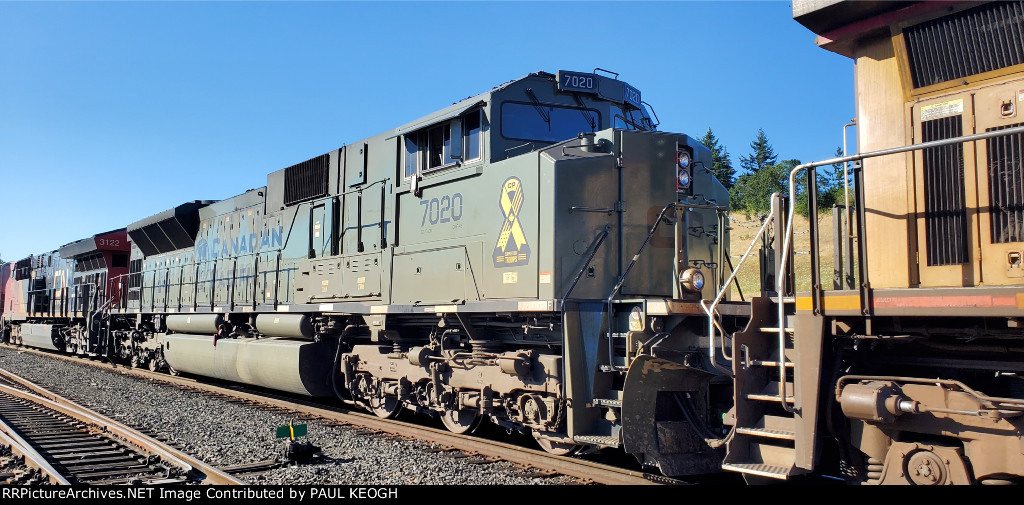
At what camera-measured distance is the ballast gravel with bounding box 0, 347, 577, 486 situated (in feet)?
19.8

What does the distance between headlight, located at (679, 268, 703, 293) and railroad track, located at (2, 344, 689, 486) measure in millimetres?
1592

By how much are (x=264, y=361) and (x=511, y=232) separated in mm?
5757

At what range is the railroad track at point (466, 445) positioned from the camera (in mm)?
5922

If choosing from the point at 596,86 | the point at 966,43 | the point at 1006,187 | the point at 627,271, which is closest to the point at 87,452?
the point at 627,271

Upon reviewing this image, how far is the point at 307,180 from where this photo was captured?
11.2 m

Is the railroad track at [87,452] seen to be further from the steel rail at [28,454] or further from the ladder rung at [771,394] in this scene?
the ladder rung at [771,394]

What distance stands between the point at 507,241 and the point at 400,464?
2304mm

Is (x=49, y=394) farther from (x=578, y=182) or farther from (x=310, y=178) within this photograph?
(x=578, y=182)

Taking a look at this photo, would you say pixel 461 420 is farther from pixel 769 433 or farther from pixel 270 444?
pixel 769 433

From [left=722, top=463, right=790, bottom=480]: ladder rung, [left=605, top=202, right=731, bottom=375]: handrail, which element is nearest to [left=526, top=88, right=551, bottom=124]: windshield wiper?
[left=605, top=202, right=731, bottom=375]: handrail

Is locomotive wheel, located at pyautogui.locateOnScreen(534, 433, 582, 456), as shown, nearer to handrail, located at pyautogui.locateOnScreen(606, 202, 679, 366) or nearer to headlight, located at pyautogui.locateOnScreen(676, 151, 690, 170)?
handrail, located at pyautogui.locateOnScreen(606, 202, 679, 366)

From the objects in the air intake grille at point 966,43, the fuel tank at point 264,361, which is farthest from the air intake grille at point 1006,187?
the fuel tank at point 264,361

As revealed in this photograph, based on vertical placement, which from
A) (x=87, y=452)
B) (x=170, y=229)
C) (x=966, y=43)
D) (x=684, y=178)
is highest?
(x=170, y=229)

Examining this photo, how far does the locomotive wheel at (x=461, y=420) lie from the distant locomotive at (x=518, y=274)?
2cm
